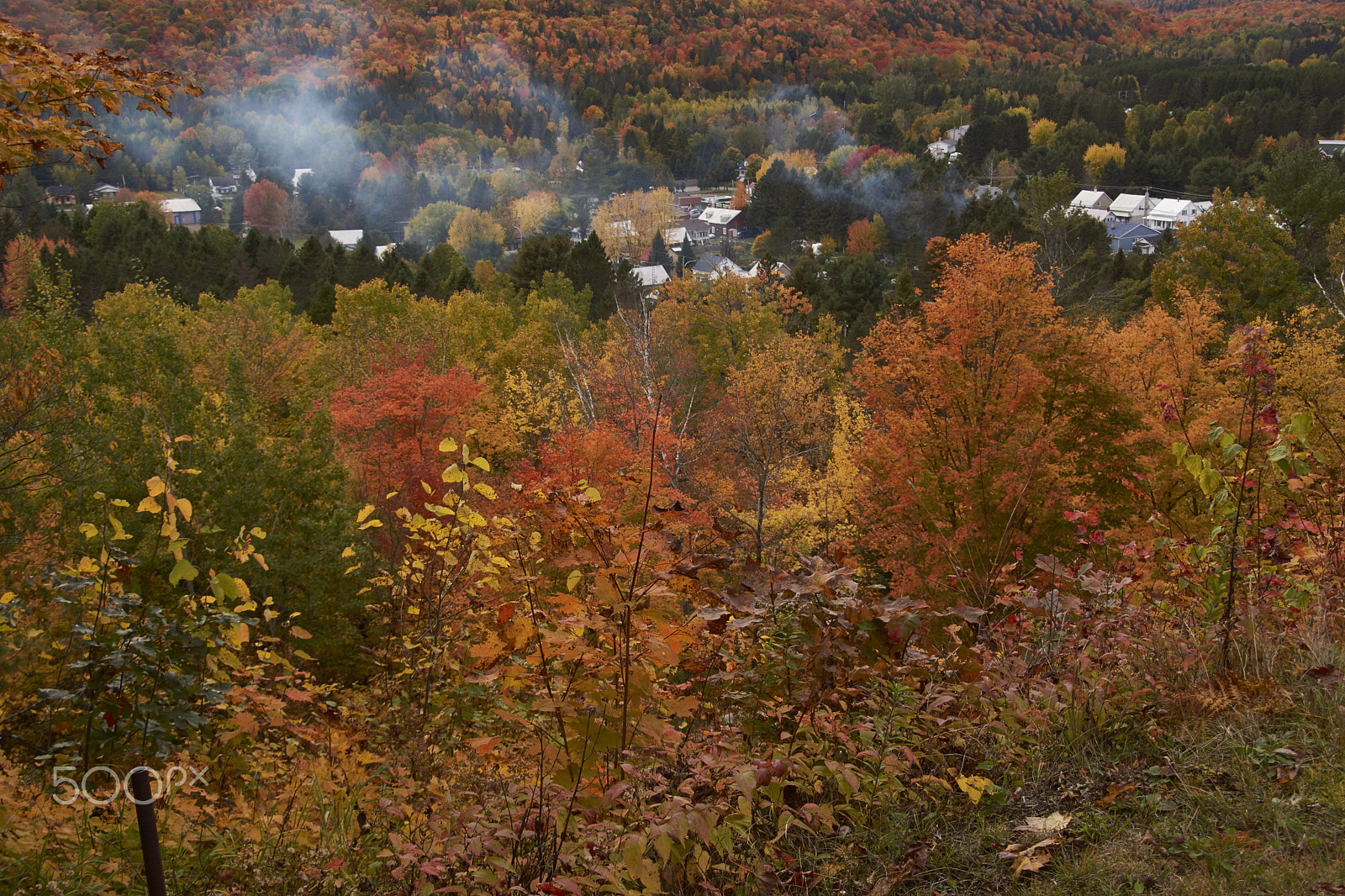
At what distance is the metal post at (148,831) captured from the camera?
75.3 inches

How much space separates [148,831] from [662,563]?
1.59 meters

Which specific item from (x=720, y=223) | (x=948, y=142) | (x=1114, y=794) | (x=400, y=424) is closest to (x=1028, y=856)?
(x=1114, y=794)

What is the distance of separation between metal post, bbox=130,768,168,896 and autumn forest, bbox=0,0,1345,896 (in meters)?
0.01

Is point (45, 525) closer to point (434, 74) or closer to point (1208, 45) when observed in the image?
point (434, 74)

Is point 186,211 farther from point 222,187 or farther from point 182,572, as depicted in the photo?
point 182,572

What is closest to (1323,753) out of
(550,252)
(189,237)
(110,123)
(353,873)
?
(353,873)

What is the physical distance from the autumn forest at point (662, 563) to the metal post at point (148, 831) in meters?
0.01

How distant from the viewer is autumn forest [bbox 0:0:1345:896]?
271cm

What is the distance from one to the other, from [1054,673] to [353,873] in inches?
115

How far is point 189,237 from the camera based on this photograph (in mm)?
45125

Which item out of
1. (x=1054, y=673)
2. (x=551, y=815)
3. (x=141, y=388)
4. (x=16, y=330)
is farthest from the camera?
(x=141, y=388)

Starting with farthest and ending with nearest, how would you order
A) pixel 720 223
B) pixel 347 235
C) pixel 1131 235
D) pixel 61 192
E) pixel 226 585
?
pixel 347 235 → pixel 720 223 → pixel 61 192 → pixel 1131 235 → pixel 226 585

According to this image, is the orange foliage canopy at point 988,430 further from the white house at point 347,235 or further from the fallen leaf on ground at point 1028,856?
the white house at point 347,235

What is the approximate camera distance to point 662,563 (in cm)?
283
